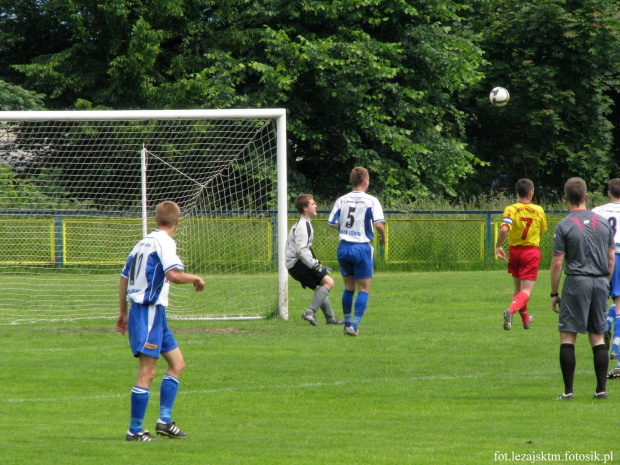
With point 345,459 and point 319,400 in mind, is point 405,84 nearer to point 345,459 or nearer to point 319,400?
point 319,400

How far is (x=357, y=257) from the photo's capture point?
12016 millimetres

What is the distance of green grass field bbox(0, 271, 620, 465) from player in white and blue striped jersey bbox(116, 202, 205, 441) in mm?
216

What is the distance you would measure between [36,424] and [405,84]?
86.5 ft

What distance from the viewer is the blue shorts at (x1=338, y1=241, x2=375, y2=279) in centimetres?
1203

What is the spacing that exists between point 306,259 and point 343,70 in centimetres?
1743

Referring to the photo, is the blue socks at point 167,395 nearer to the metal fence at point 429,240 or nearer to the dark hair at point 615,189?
the dark hair at point 615,189

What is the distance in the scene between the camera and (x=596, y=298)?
7.78m

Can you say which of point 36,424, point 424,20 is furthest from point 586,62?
point 36,424

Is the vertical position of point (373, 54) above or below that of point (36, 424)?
above

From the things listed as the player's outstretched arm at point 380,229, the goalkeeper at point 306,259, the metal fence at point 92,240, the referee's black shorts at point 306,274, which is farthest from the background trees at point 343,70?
the player's outstretched arm at point 380,229

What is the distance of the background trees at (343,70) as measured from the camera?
29141 mm

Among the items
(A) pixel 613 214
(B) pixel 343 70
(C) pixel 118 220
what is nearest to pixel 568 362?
(A) pixel 613 214

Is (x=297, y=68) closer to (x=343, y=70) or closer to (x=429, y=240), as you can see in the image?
(x=343, y=70)

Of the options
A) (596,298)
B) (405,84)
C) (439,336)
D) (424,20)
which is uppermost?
(424,20)
